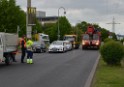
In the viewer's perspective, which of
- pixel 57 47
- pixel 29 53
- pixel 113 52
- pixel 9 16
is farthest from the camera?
pixel 9 16

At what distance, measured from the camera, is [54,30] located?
3740 inches

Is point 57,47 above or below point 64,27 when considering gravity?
below

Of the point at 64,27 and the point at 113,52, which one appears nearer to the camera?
the point at 113,52

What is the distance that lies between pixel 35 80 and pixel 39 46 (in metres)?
28.6

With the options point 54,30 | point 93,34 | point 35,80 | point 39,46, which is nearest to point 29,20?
point 39,46

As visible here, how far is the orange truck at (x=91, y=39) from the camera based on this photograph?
2202 inches

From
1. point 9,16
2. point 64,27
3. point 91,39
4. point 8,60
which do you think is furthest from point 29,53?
point 64,27

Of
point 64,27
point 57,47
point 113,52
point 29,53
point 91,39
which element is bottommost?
point 57,47

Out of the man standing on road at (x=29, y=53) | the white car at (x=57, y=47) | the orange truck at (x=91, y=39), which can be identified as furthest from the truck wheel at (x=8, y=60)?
the orange truck at (x=91, y=39)

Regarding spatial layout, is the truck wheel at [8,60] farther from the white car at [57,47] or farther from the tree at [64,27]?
the tree at [64,27]

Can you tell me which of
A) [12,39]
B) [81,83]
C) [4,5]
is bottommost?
[81,83]

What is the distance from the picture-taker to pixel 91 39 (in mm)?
56531

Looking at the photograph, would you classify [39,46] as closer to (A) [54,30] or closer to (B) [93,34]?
(B) [93,34]

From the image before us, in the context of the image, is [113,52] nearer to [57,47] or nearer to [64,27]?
[57,47]
